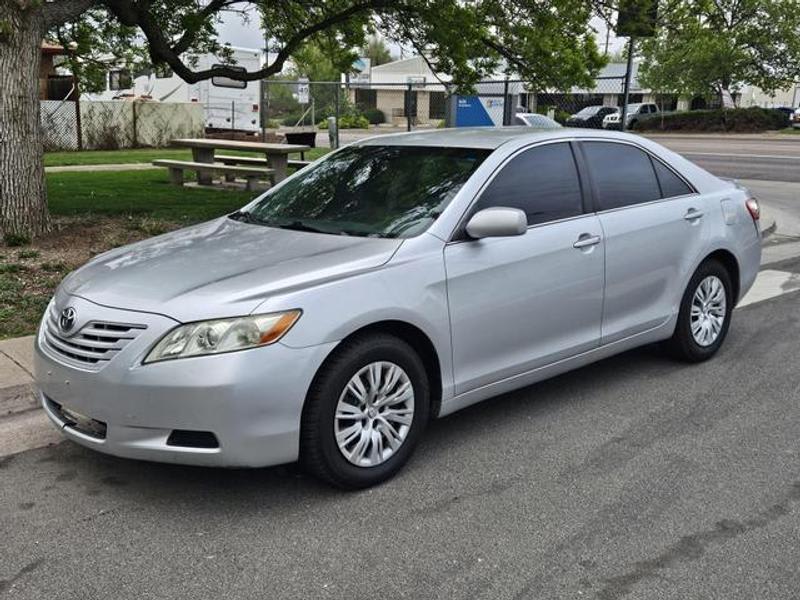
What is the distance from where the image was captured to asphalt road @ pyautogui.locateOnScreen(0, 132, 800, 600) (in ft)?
10.6

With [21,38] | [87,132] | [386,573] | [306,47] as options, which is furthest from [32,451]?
[87,132]

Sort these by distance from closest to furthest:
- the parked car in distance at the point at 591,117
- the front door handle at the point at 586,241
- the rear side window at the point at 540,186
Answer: the rear side window at the point at 540,186 < the front door handle at the point at 586,241 < the parked car in distance at the point at 591,117

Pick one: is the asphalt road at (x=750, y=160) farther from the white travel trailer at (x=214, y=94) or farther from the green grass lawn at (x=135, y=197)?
the white travel trailer at (x=214, y=94)

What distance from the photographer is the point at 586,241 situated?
4.86 metres

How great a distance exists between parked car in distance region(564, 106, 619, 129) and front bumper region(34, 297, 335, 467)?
32529mm

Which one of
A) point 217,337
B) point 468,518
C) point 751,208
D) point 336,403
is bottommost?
point 468,518

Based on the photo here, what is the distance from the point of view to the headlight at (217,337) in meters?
3.53

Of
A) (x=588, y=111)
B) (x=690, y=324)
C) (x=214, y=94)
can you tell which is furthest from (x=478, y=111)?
(x=588, y=111)

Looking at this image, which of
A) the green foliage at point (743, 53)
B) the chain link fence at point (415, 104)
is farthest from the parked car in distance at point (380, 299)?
the green foliage at point (743, 53)

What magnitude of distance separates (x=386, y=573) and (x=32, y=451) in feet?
7.23

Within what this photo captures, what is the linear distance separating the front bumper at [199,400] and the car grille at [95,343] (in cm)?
3

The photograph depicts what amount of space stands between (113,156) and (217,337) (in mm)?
18736

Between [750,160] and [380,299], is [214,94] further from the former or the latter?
[380,299]

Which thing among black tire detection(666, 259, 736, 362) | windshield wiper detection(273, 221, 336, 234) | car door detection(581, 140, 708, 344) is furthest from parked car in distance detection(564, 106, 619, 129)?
windshield wiper detection(273, 221, 336, 234)
